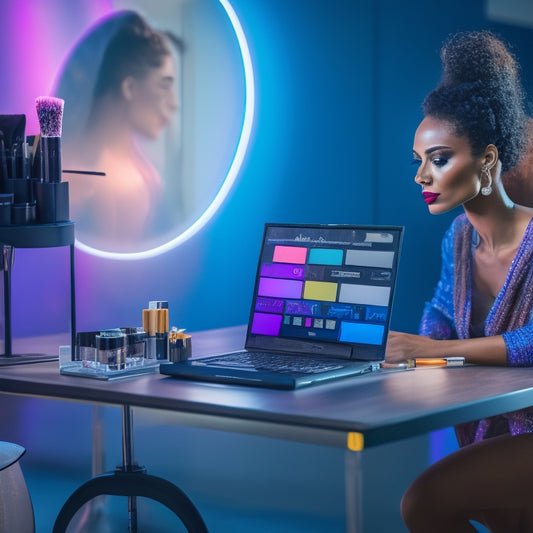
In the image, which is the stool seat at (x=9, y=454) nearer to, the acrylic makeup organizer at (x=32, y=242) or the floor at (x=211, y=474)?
the acrylic makeup organizer at (x=32, y=242)

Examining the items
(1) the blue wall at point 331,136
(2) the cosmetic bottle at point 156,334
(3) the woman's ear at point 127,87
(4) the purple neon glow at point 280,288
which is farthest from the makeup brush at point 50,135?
(1) the blue wall at point 331,136

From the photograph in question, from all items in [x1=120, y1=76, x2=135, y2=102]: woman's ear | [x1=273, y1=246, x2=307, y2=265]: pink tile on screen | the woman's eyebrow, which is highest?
[x1=120, y1=76, x2=135, y2=102]: woman's ear

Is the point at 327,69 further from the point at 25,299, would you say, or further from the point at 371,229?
the point at 371,229

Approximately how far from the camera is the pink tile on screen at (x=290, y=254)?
5.99 feet

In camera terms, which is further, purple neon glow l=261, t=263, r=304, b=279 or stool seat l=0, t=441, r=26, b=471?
purple neon glow l=261, t=263, r=304, b=279

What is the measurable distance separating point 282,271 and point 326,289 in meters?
0.11

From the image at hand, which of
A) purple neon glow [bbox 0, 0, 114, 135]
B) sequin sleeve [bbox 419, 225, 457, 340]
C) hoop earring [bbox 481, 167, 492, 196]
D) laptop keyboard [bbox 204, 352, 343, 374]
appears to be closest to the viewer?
laptop keyboard [bbox 204, 352, 343, 374]

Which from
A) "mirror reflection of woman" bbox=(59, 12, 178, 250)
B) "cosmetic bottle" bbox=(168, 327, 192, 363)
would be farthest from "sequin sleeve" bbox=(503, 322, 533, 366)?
"mirror reflection of woman" bbox=(59, 12, 178, 250)

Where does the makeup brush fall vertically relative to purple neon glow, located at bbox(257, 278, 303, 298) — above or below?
above

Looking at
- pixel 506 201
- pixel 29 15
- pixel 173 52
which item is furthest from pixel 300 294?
pixel 173 52

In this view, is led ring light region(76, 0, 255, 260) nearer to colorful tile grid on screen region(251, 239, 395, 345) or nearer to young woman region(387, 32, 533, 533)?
young woman region(387, 32, 533, 533)

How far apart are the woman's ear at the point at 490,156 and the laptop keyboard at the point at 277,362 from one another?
1002 millimetres

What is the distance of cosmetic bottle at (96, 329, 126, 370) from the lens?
1603 millimetres

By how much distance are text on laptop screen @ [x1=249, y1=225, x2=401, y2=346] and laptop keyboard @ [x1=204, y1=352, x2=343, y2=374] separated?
7cm
